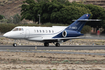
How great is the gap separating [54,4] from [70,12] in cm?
924

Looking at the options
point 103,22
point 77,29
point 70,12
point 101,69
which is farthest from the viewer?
point 103,22

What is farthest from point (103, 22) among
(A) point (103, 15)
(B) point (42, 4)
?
(B) point (42, 4)

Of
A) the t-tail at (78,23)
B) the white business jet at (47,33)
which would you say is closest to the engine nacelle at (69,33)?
the white business jet at (47,33)

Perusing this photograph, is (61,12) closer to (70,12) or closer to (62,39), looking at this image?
(70,12)

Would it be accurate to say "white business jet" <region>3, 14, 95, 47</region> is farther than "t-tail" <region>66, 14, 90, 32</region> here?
No

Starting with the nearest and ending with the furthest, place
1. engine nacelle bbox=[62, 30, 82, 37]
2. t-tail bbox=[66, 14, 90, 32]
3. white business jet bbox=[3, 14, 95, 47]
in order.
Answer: white business jet bbox=[3, 14, 95, 47] < engine nacelle bbox=[62, 30, 82, 37] < t-tail bbox=[66, 14, 90, 32]

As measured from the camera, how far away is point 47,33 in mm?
41625

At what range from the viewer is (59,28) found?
4272 cm

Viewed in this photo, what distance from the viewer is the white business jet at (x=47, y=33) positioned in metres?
38.9

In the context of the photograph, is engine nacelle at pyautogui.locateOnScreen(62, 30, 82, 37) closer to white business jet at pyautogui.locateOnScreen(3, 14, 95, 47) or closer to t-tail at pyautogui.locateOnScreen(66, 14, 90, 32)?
white business jet at pyautogui.locateOnScreen(3, 14, 95, 47)

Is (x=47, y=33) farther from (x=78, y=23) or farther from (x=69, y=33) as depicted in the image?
(x=78, y=23)

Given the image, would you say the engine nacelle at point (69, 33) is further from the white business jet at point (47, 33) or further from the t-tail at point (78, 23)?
the t-tail at point (78, 23)

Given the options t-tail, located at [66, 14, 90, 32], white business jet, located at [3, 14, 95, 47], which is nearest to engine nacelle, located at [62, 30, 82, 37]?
white business jet, located at [3, 14, 95, 47]

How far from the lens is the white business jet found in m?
38.9
